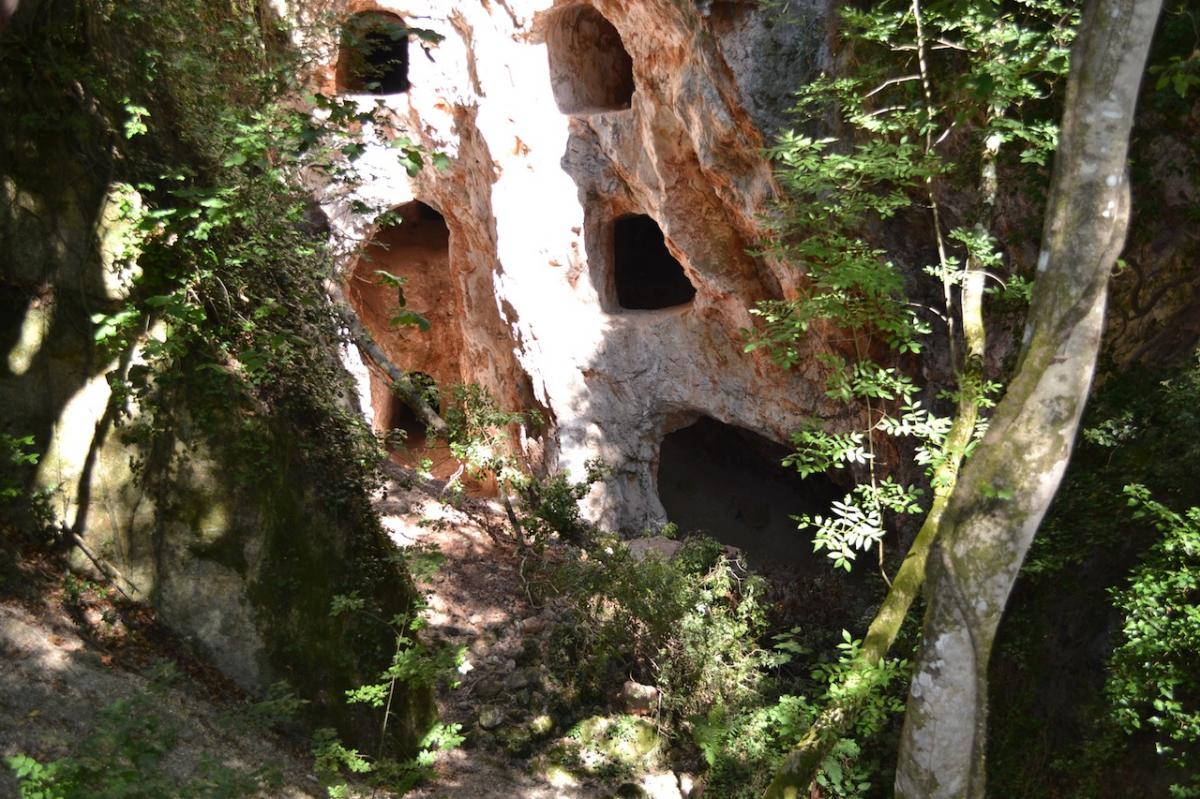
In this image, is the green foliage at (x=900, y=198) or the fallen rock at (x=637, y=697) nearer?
the green foliage at (x=900, y=198)

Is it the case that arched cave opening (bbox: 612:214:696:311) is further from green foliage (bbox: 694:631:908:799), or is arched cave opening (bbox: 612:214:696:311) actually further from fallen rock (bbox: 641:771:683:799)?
fallen rock (bbox: 641:771:683:799)

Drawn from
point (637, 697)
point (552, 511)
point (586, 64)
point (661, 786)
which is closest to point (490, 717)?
point (637, 697)

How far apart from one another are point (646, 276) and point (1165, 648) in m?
11.0

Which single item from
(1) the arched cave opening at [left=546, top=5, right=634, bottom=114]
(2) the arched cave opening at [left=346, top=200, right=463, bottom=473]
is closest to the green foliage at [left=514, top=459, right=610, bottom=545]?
(1) the arched cave opening at [left=546, top=5, right=634, bottom=114]

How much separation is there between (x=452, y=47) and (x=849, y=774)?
11408mm

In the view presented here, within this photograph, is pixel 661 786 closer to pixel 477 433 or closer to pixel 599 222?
pixel 477 433

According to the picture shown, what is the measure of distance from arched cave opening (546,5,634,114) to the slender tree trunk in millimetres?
9661

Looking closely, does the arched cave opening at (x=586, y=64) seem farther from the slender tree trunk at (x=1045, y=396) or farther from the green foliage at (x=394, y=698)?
the slender tree trunk at (x=1045, y=396)

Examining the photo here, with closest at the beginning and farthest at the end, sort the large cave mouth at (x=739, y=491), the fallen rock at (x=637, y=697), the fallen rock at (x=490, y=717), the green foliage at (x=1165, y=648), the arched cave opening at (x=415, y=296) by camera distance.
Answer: the green foliage at (x=1165, y=648), the fallen rock at (x=490, y=717), the fallen rock at (x=637, y=697), the large cave mouth at (x=739, y=491), the arched cave opening at (x=415, y=296)

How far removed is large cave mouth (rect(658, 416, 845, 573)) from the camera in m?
13.7

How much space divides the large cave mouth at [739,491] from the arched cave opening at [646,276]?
7.06 ft

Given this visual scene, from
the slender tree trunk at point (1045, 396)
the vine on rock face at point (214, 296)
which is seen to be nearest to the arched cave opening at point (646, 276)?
the vine on rock face at point (214, 296)

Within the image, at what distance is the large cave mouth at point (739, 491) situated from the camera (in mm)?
13727

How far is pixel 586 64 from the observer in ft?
43.6
